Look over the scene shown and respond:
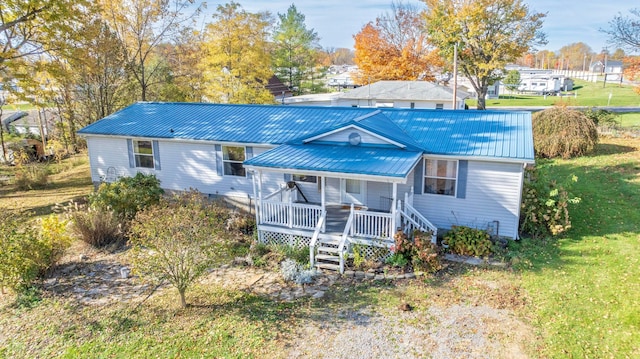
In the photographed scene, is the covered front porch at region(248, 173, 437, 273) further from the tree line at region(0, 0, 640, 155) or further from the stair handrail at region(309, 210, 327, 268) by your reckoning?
the tree line at region(0, 0, 640, 155)

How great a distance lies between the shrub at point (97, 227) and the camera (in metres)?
12.9

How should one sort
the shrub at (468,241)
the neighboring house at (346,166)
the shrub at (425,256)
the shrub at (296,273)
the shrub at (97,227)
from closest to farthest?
the shrub at (296,273) → the shrub at (425,256) → the shrub at (468,241) → the neighboring house at (346,166) → the shrub at (97,227)

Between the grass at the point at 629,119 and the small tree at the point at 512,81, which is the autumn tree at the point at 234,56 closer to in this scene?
the grass at the point at 629,119

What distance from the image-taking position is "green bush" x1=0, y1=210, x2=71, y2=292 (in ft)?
32.6

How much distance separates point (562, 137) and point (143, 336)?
75.7 ft

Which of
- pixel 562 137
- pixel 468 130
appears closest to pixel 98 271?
pixel 468 130

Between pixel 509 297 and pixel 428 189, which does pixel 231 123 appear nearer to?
pixel 428 189

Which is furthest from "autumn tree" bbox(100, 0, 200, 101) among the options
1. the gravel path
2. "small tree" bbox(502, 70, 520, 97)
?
"small tree" bbox(502, 70, 520, 97)

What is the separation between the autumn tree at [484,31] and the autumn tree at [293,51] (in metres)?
19.5

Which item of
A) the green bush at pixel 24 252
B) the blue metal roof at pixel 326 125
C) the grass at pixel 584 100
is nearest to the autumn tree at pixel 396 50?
the grass at pixel 584 100

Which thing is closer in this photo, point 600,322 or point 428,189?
point 600,322

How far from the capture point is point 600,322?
8.27 m

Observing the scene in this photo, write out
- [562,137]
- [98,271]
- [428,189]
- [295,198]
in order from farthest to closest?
1. [562,137]
2. [295,198]
3. [428,189]
4. [98,271]

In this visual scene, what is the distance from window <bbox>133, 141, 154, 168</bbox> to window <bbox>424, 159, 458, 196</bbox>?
11.1m
